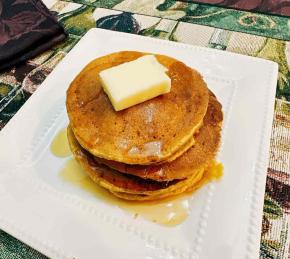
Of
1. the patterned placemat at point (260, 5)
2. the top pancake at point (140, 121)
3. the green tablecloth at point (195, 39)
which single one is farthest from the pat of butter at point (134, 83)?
the patterned placemat at point (260, 5)

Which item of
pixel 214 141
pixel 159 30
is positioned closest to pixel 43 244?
pixel 214 141

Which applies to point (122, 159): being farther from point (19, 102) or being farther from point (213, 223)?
point (19, 102)

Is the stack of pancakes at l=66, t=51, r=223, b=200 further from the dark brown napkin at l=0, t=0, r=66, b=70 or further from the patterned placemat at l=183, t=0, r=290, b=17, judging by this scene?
the patterned placemat at l=183, t=0, r=290, b=17

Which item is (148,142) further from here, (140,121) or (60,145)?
(60,145)

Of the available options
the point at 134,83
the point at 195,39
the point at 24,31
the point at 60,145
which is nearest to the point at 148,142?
the point at 134,83

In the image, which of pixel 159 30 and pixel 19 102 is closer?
pixel 19 102
